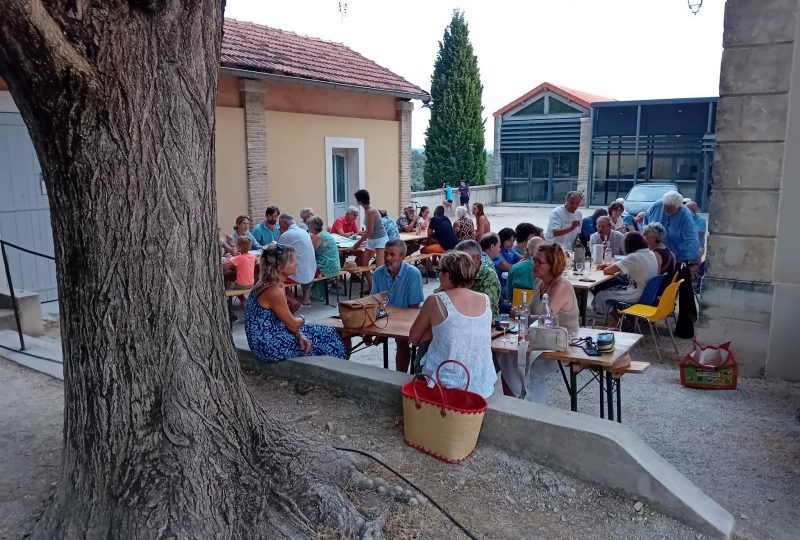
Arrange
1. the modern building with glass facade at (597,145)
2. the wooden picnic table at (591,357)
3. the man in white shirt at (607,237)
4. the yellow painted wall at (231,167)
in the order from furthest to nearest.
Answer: the modern building with glass facade at (597,145), the yellow painted wall at (231,167), the man in white shirt at (607,237), the wooden picnic table at (591,357)

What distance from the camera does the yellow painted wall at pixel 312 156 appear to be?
1303cm

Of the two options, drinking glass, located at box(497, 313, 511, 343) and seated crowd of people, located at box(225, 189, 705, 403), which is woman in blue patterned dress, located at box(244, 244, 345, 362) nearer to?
seated crowd of people, located at box(225, 189, 705, 403)

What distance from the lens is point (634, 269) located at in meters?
7.42

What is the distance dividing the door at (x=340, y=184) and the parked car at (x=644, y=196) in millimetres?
11734

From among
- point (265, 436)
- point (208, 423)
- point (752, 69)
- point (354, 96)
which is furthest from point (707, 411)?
point (354, 96)

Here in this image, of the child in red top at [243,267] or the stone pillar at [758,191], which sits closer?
the stone pillar at [758,191]

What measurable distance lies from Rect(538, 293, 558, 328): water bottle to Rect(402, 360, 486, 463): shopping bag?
1.04 meters

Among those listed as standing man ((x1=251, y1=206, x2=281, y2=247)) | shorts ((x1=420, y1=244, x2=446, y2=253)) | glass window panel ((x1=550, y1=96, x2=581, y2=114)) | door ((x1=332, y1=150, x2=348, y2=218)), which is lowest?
shorts ((x1=420, y1=244, x2=446, y2=253))

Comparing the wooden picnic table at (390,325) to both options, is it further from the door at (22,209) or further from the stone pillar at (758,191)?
the door at (22,209)

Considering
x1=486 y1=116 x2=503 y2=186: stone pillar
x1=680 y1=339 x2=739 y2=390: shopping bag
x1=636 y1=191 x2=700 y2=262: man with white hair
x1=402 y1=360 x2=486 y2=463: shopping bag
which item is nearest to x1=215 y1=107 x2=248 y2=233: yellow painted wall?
x1=636 y1=191 x2=700 y2=262: man with white hair

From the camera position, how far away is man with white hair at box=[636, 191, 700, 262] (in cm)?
848

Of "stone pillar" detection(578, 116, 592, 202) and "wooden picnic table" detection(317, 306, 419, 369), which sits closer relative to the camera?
"wooden picnic table" detection(317, 306, 419, 369)

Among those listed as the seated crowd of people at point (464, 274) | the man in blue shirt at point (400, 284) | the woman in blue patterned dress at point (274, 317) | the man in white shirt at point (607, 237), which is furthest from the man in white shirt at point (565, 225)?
the woman in blue patterned dress at point (274, 317)

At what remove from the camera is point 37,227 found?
8.72 metres
